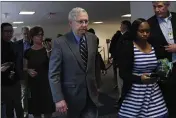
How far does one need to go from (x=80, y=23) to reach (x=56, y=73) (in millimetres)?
255

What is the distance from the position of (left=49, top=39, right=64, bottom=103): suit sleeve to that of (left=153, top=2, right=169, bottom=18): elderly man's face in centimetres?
53

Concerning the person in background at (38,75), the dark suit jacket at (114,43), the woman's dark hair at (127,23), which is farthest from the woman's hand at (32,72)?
the woman's dark hair at (127,23)

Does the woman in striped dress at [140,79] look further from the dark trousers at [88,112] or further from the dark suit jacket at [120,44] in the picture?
the dark trousers at [88,112]

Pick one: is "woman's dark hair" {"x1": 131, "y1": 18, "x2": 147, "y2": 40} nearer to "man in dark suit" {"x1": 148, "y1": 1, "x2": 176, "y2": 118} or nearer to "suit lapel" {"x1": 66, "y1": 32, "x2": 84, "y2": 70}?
"man in dark suit" {"x1": 148, "y1": 1, "x2": 176, "y2": 118}

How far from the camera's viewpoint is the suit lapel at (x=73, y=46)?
1180 mm

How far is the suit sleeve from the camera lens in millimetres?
1164

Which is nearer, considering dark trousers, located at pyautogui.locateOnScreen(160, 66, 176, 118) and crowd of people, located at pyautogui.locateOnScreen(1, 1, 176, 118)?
crowd of people, located at pyautogui.locateOnScreen(1, 1, 176, 118)

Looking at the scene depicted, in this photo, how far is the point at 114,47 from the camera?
48.1 inches

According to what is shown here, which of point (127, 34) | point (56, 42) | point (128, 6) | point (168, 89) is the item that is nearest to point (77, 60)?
point (56, 42)

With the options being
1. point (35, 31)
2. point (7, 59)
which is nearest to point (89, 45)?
point (35, 31)

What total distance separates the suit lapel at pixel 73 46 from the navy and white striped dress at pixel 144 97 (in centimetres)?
26

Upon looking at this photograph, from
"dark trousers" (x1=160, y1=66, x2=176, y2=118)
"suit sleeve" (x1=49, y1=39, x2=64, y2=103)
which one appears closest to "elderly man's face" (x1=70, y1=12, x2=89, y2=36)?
"suit sleeve" (x1=49, y1=39, x2=64, y2=103)

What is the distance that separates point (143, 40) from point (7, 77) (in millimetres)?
656

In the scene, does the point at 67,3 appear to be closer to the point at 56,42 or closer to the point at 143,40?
the point at 56,42
